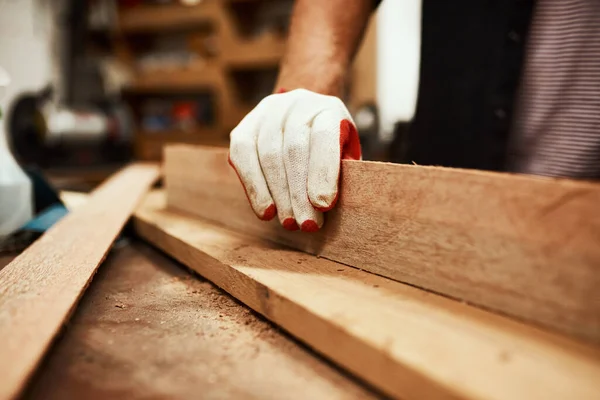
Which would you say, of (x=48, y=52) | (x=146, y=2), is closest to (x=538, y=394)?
(x=146, y=2)

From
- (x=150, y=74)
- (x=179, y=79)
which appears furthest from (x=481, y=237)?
(x=150, y=74)

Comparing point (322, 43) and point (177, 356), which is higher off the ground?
point (322, 43)

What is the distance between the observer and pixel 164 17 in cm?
387

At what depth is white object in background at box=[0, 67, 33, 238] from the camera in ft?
3.83

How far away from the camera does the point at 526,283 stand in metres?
0.56

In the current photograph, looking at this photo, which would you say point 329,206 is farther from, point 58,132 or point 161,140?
point 161,140

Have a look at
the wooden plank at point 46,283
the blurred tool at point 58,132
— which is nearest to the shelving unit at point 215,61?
the blurred tool at point 58,132

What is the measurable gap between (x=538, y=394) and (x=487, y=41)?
132 cm

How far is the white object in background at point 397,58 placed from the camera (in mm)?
3227

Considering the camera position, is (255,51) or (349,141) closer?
(349,141)

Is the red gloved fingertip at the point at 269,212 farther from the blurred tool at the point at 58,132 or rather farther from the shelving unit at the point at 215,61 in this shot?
the blurred tool at the point at 58,132

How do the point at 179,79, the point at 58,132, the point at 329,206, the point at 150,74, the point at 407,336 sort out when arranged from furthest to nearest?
the point at 150,74 < the point at 179,79 < the point at 58,132 < the point at 329,206 < the point at 407,336

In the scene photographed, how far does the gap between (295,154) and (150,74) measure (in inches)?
142

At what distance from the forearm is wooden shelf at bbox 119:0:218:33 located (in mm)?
2618
